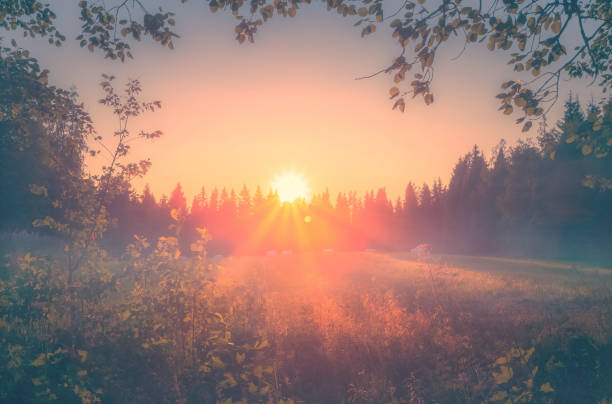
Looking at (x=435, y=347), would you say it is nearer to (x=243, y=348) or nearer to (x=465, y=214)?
(x=243, y=348)

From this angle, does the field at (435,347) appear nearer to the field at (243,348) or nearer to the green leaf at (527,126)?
the field at (243,348)

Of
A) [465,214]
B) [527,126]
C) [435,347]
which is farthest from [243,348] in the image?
[465,214]

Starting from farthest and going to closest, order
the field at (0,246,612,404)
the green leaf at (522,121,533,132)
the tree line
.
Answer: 1. the tree line
2. the field at (0,246,612,404)
3. the green leaf at (522,121,533,132)

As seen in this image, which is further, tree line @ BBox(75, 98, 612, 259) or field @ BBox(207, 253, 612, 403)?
tree line @ BBox(75, 98, 612, 259)

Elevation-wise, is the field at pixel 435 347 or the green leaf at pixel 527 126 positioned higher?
the green leaf at pixel 527 126

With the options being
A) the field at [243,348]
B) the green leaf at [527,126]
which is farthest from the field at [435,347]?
the green leaf at [527,126]

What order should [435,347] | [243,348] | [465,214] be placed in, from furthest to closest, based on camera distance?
[465,214], [435,347], [243,348]

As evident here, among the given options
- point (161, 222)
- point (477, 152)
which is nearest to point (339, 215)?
point (477, 152)

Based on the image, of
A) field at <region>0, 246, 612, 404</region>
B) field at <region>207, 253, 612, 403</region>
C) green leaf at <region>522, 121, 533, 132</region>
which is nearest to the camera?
green leaf at <region>522, 121, 533, 132</region>

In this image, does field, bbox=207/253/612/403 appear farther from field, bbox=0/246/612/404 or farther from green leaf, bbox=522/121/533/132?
green leaf, bbox=522/121/533/132

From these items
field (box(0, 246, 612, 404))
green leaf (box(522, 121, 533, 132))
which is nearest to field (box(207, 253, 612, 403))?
field (box(0, 246, 612, 404))

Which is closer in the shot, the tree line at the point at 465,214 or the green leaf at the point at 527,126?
the green leaf at the point at 527,126

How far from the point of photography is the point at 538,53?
3.70 metres

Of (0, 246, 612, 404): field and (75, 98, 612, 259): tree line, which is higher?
(75, 98, 612, 259): tree line
